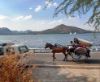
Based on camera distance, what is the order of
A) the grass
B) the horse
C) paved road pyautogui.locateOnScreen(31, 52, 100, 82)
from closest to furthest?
the grass → paved road pyautogui.locateOnScreen(31, 52, 100, 82) → the horse

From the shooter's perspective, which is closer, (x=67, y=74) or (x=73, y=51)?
(x=67, y=74)

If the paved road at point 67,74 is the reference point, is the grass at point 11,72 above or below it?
above

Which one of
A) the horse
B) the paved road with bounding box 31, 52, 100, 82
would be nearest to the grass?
the paved road with bounding box 31, 52, 100, 82

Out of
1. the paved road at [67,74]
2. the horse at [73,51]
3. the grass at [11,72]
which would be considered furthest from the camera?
the horse at [73,51]

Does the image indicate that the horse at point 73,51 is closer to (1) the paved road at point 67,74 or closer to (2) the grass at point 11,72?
(1) the paved road at point 67,74

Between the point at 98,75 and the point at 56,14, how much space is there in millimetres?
4100

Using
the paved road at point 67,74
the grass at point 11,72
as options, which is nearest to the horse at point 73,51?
the paved road at point 67,74

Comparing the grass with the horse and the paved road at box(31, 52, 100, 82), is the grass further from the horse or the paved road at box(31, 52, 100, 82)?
the horse

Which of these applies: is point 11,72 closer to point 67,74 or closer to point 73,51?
point 67,74

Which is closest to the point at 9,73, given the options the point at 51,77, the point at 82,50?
the point at 51,77

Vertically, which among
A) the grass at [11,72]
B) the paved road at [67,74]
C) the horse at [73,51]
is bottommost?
the paved road at [67,74]

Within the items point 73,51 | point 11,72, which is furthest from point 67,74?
point 11,72

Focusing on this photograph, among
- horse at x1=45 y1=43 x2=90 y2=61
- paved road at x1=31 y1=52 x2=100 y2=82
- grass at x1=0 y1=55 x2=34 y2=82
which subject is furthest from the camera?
horse at x1=45 y1=43 x2=90 y2=61

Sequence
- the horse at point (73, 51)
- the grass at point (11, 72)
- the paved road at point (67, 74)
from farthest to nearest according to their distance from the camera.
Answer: the horse at point (73, 51), the paved road at point (67, 74), the grass at point (11, 72)
